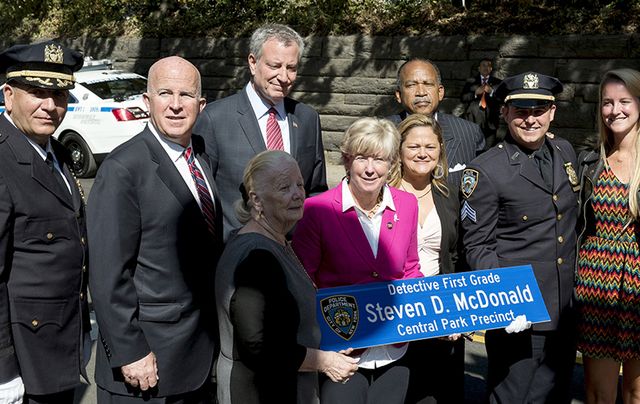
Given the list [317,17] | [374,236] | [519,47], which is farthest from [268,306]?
[317,17]

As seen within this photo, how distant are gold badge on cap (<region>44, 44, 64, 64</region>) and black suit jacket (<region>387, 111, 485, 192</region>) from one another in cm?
214

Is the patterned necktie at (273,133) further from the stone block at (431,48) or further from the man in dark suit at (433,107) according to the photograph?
the stone block at (431,48)

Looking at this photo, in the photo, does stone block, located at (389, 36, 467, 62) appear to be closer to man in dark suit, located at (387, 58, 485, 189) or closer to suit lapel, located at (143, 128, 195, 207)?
man in dark suit, located at (387, 58, 485, 189)

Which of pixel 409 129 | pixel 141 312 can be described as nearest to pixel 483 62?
pixel 409 129

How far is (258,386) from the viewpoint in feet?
9.43

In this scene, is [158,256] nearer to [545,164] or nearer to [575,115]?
[545,164]

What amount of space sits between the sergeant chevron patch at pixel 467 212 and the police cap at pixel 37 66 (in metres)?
2.03

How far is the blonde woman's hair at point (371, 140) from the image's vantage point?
3.61 m

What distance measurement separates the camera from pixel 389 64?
533 inches

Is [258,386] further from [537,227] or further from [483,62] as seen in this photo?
[483,62]

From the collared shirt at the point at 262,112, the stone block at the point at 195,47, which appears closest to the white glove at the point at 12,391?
the collared shirt at the point at 262,112

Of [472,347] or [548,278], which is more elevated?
[548,278]

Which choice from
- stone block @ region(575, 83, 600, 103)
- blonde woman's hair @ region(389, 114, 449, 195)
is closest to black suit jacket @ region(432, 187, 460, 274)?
blonde woman's hair @ region(389, 114, 449, 195)

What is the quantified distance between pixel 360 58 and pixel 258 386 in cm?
1154
